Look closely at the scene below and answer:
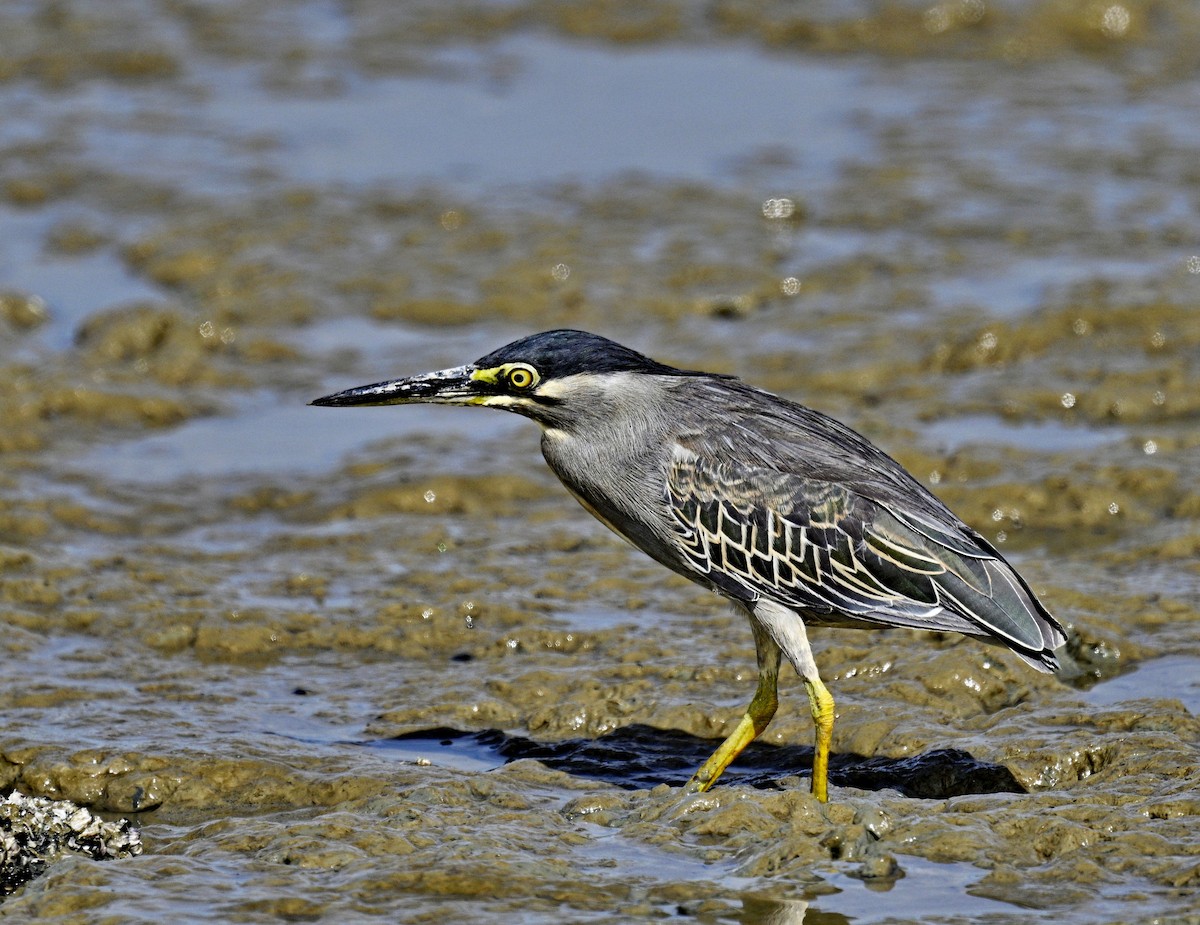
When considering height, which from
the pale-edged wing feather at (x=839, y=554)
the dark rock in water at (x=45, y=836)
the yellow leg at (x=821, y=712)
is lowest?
the dark rock in water at (x=45, y=836)

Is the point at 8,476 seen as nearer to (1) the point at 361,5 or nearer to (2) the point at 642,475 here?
(2) the point at 642,475

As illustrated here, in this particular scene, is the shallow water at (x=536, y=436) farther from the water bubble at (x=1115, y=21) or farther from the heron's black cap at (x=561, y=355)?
the heron's black cap at (x=561, y=355)

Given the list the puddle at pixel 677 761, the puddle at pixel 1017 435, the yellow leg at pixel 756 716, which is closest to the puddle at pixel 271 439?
the puddle at pixel 1017 435

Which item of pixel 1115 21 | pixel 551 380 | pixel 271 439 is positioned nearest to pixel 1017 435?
pixel 551 380

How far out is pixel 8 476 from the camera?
29.9 feet

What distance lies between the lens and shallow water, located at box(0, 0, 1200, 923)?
5.59m

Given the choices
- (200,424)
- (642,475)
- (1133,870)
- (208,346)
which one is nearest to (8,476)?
(200,424)

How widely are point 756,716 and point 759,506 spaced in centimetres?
76

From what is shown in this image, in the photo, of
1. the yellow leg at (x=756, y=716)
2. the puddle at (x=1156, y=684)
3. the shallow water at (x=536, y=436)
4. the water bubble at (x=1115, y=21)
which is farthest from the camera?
the water bubble at (x=1115, y=21)

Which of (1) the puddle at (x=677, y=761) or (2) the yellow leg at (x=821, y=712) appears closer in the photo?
(2) the yellow leg at (x=821, y=712)

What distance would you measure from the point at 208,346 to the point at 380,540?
2727 millimetres

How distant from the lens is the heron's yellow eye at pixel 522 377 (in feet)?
20.5

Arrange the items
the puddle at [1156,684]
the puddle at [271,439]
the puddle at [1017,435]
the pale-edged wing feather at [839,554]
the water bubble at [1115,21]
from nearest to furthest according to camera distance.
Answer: the pale-edged wing feather at [839,554] < the puddle at [1156,684] < the puddle at [1017,435] < the puddle at [271,439] < the water bubble at [1115,21]

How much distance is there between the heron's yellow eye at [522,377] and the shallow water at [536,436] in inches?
53.7
